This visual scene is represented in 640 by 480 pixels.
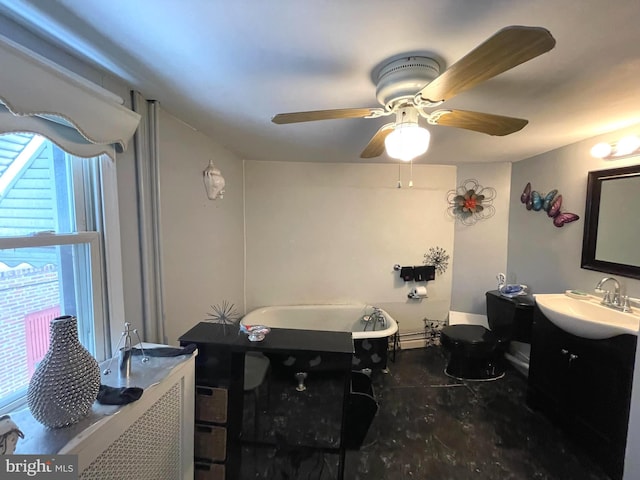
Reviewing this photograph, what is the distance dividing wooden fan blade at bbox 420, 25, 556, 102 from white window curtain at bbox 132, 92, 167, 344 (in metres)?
1.37

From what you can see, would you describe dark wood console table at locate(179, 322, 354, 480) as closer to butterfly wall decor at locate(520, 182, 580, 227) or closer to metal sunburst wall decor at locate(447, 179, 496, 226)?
butterfly wall decor at locate(520, 182, 580, 227)

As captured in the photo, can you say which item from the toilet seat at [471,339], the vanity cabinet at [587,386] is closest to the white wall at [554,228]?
the vanity cabinet at [587,386]

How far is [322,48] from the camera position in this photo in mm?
1018

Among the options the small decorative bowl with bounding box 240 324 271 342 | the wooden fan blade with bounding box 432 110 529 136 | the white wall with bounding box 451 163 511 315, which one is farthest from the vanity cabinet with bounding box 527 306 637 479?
the small decorative bowl with bounding box 240 324 271 342

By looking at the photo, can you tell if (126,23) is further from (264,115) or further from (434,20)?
(434,20)

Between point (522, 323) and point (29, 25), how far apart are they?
3493 millimetres

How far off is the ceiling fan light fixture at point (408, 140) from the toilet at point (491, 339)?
210cm

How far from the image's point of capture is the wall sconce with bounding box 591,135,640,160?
1.83m

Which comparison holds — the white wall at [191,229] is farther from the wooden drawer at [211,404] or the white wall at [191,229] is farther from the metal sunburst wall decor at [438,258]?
the metal sunburst wall decor at [438,258]

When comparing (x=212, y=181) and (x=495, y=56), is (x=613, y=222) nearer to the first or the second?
(x=495, y=56)

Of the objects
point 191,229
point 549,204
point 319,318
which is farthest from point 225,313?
point 549,204

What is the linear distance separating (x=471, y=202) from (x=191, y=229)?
288 centimetres

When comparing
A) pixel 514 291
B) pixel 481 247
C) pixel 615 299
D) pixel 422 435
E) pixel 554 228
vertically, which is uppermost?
pixel 554 228

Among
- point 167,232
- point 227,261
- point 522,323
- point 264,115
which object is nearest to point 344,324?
point 227,261
